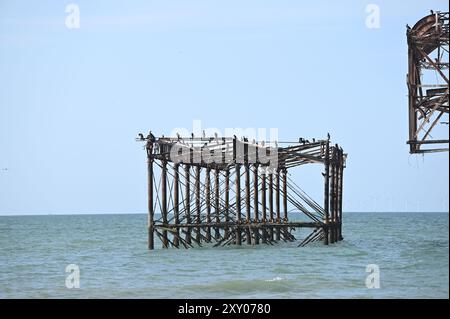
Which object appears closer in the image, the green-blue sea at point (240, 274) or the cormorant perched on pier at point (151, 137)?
the green-blue sea at point (240, 274)

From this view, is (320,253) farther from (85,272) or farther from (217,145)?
(85,272)

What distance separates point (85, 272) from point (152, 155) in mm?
6666

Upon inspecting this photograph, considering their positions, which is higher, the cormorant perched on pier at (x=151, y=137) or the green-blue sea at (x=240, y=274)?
the cormorant perched on pier at (x=151, y=137)

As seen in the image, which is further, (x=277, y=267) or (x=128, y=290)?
(x=277, y=267)

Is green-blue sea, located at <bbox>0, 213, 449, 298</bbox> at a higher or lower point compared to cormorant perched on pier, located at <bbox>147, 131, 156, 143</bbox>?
lower

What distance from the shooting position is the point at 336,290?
25.5 meters

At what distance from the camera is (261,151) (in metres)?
40.0

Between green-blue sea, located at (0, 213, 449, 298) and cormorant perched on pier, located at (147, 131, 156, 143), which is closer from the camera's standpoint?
green-blue sea, located at (0, 213, 449, 298)

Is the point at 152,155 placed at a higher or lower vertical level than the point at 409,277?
higher

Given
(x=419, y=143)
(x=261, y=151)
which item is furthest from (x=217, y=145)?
(x=419, y=143)

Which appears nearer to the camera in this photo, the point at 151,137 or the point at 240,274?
the point at 240,274
